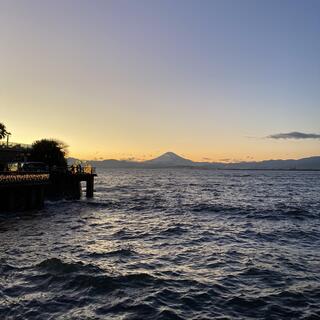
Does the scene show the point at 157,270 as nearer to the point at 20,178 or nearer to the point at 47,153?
the point at 20,178

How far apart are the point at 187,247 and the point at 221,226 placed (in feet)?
36.7

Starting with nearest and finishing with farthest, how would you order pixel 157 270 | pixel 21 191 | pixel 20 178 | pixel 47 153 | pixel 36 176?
pixel 157 270, pixel 20 178, pixel 21 191, pixel 36 176, pixel 47 153

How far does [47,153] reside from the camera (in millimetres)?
81125

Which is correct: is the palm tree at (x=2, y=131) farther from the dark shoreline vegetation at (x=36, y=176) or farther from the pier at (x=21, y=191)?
the pier at (x=21, y=191)

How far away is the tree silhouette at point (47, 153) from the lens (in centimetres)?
8088

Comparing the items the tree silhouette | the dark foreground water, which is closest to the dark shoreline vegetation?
the tree silhouette

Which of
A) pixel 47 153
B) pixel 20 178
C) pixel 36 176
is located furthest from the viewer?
pixel 47 153

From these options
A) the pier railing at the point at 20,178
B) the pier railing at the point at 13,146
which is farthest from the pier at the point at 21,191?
the pier railing at the point at 13,146

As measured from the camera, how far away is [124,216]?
145ft

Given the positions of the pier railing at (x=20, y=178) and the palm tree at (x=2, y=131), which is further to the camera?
the palm tree at (x=2, y=131)

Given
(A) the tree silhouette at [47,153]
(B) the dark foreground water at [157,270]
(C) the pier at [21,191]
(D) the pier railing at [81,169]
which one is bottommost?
(B) the dark foreground water at [157,270]

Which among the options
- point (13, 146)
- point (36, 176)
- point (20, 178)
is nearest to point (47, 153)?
point (13, 146)

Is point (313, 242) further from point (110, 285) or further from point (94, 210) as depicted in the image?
point (94, 210)

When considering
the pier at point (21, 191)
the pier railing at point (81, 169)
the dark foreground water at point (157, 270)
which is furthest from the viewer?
the pier railing at point (81, 169)
